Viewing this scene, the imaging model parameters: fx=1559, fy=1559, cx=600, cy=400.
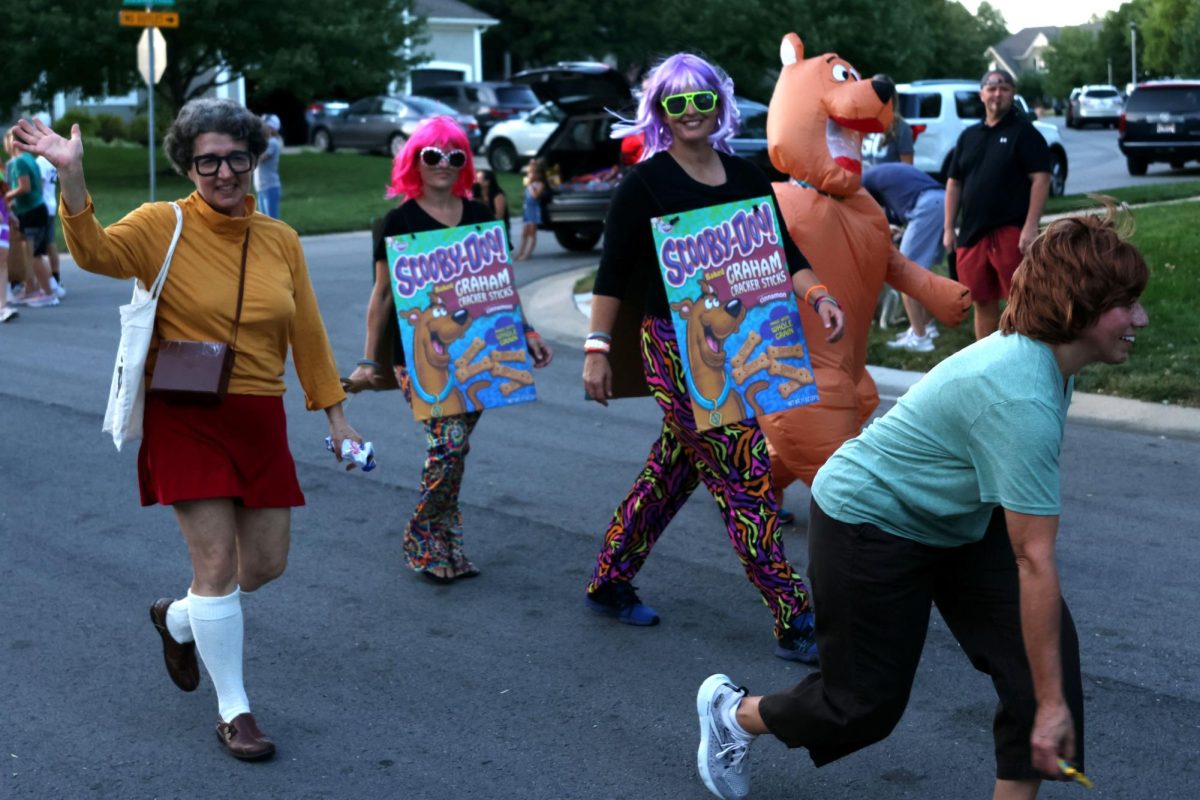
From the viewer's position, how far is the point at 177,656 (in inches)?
181

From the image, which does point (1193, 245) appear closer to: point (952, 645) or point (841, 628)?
point (952, 645)

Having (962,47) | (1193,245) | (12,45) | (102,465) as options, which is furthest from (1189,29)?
(102,465)

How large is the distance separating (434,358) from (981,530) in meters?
2.86

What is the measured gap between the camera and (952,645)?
17.0ft

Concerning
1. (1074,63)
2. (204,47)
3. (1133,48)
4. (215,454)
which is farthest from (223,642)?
(1074,63)

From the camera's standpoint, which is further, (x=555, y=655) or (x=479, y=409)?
(x=479, y=409)

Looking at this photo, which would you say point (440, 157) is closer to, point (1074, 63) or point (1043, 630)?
point (1043, 630)

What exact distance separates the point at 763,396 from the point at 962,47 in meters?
79.0

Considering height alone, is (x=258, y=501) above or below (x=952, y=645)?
above

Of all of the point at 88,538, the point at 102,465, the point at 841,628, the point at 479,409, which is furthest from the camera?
the point at 102,465

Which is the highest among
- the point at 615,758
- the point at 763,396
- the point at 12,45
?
the point at 12,45

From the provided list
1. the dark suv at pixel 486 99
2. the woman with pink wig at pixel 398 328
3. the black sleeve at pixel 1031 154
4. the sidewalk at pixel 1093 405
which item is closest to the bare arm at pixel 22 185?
the sidewalk at pixel 1093 405

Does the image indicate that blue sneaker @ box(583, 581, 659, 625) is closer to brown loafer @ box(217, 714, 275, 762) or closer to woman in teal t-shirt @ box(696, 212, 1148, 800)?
brown loafer @ box(217, 714, 275, 762)

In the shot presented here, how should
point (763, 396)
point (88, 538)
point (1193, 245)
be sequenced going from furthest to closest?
point (1193, 245) → point (88, 538) → point (763, 396)
